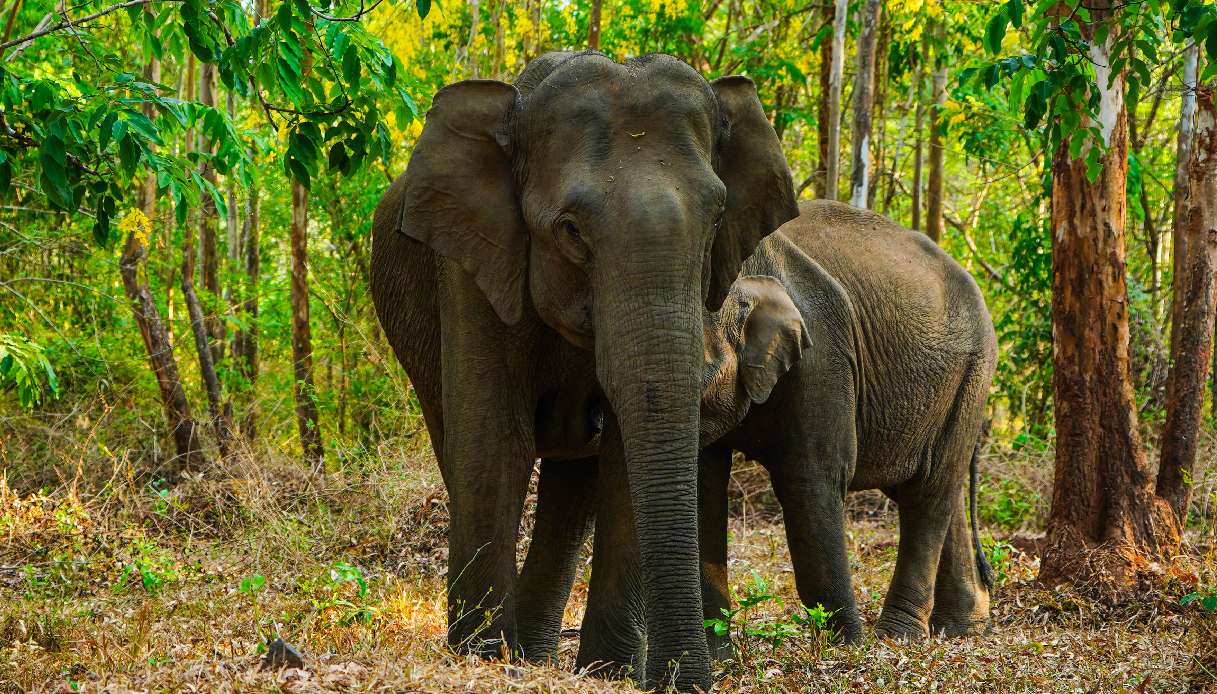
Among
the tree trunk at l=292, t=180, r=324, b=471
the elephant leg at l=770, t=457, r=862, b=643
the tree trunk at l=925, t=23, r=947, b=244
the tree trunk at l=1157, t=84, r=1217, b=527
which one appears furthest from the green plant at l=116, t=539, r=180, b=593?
the tree trunk at l=925, t=23, r=947, b=244

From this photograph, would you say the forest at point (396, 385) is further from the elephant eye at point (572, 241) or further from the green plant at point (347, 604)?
the elephant eye at point (572, 241)

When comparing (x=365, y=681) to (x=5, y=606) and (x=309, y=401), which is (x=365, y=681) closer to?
(x=5, y=606)

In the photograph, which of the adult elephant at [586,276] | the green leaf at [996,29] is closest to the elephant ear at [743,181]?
the adult elephant at [586,276]

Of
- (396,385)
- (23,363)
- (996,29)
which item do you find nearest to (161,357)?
(396,385)

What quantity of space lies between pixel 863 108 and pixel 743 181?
21.9 feet

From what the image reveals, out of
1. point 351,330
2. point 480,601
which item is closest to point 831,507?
point 480,601

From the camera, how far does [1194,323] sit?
936 cm

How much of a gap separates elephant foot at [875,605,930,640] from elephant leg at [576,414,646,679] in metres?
2.56

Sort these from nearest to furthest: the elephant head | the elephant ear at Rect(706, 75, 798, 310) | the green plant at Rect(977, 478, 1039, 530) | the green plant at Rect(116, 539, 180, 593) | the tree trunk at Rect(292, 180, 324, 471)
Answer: the elephant ear at Rect(706, 75, 798, 310)
the elephant head
the green plant at Rect(116, 539, 180, 593)
the green plant at Rect(977, 478, 1039, 530)
the tree trunk at Rect(292, 180, 324, 471)

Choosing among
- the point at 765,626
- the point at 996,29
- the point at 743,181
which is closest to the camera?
the point at 996,29

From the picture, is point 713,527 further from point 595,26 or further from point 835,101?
point 595,26

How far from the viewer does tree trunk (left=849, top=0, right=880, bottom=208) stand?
11828mm

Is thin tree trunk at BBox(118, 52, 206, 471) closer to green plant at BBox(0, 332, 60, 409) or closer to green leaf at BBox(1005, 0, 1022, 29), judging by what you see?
green plant at BBox(0, 332, 60, 409)

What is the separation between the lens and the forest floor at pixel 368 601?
16.9 ft
